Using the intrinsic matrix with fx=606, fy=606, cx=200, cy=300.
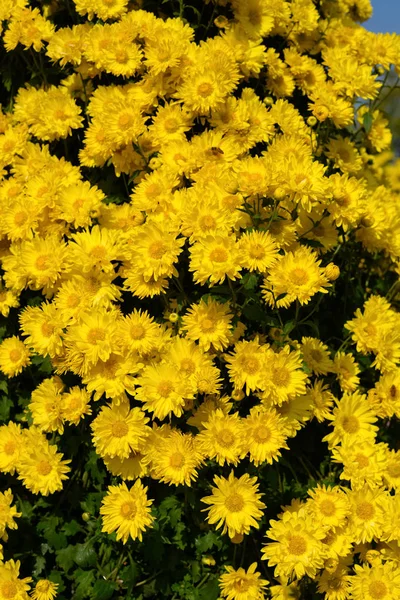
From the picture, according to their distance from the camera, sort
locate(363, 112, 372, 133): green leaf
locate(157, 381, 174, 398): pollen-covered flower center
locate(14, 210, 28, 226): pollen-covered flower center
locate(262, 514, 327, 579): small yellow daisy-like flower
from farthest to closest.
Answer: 1. locate(363, 112, 372, 133): green leaf
2. locate(14, 210, 28, 226): pollen-covered flower center
3. locate(157, 381, 174, 398): pollen-covered flower center
4. locate(262, 514, 327, 579): small yellow daisy-like flower

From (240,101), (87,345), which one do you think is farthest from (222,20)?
(87,345)

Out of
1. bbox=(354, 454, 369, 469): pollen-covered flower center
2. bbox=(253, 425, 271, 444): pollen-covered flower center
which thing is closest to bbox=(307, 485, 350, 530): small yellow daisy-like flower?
bbox=(354, 454, 369, 469): pollen-covered flower center

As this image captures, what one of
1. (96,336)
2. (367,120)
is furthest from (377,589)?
(367,120)

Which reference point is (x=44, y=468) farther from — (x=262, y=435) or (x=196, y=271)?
(x=196, y=271)

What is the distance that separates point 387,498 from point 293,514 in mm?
380

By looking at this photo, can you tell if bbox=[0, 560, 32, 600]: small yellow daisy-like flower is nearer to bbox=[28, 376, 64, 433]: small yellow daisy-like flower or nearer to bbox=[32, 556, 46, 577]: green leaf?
bbox=[32, 556, 46, 577]: green leaf

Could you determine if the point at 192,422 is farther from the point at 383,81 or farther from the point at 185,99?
the point at 383,81

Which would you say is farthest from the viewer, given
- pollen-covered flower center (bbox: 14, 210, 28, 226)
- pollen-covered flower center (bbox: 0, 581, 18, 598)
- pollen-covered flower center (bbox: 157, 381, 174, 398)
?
pollen-covered flower center (bbox: 14, 210, 28, 226)

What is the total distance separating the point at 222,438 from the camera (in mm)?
2258

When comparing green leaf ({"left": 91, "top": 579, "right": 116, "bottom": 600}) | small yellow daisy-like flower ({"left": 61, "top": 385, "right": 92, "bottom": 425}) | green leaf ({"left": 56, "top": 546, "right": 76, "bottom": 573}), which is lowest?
green leaf ({"left": 56, "top": 546, "right": 76, "bottom": 573})

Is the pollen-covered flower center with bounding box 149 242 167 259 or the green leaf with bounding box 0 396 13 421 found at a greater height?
the pollen-covered flower center with bounding box 149 242 167 259

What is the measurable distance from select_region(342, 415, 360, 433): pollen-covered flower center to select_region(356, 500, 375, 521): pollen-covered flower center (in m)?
0.36

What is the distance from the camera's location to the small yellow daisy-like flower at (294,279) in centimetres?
230

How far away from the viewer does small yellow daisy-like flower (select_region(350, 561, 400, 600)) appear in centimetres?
226
